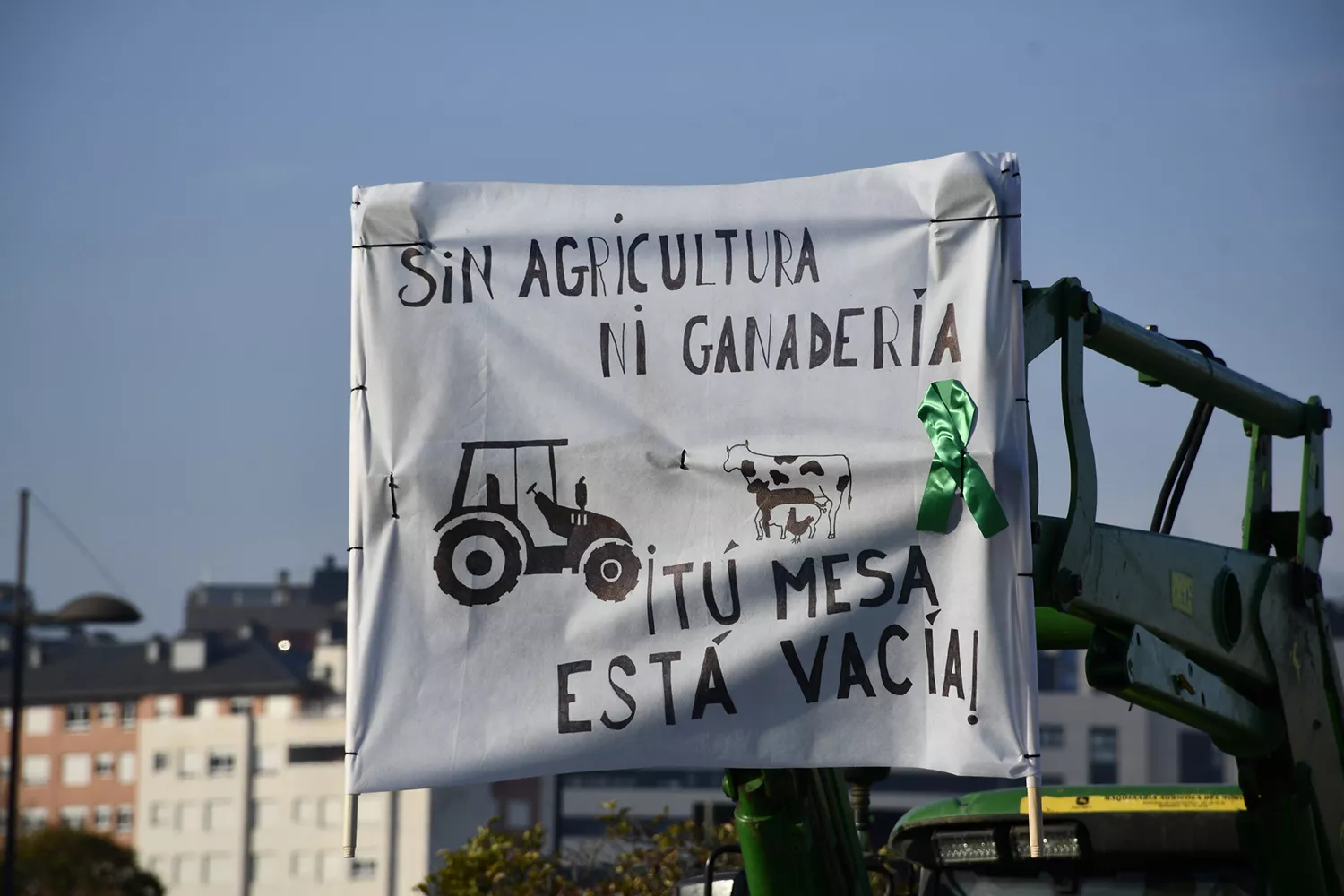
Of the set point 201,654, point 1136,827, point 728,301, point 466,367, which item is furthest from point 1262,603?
point 201,654

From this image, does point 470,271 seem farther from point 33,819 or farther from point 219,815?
point 33,819

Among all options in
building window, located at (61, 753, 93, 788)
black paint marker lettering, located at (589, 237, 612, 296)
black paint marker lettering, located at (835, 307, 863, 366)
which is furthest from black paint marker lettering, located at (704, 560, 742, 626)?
building window, located at (61, 753, 93, 788)

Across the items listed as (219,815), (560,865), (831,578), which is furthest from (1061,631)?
(219,815)

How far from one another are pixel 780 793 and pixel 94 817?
90.8 meters

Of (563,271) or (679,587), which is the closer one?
(679,587)

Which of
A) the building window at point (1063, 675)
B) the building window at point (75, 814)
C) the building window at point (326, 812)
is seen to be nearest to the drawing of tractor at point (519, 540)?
the building window at point (1063, 675)

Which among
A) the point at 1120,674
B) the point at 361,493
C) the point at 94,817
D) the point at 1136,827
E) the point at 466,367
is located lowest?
the point at 94,817

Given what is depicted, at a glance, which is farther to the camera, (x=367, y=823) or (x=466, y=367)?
(x=367, y=823)

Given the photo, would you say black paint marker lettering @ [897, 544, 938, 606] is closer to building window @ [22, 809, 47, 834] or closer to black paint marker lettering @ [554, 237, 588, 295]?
black paint marker lettering @ [554, 237, 588, 295]

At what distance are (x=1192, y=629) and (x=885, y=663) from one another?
104 centimetres

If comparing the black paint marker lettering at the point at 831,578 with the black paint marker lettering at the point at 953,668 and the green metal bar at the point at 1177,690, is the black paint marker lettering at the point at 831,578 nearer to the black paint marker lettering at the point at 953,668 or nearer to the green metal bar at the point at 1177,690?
the black paint marker lettering at the point at 953,668

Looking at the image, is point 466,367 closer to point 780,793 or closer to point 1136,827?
point 780,793

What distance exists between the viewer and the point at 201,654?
91000 mm

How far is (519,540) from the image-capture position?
4.77 metres
